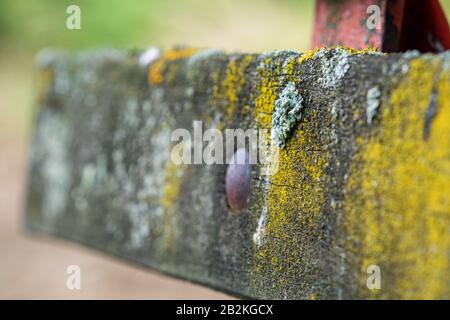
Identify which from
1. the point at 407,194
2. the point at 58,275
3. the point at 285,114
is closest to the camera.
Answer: the point at 407,194

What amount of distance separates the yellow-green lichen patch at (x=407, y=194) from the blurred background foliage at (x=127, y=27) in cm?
357

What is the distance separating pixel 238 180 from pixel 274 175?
0.10 m

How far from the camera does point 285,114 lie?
1.04 meters

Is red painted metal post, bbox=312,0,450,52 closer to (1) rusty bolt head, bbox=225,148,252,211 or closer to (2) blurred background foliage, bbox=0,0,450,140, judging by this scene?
(1) rusty bolt head, bbox=225,148,252,211

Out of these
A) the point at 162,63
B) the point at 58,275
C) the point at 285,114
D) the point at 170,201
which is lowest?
the point at 58,275

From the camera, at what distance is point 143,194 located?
149cm

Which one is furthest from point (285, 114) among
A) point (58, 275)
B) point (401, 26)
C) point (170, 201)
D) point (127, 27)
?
point (127, 27)

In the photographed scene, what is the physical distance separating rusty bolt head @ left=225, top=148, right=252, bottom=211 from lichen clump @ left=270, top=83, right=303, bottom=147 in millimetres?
89

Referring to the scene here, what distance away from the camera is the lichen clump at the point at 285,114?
1.04m

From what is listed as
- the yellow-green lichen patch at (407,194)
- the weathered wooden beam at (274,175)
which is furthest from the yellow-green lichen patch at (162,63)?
the yellow-green lichen patch at (407,194)

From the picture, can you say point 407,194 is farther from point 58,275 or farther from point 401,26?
point 58,275

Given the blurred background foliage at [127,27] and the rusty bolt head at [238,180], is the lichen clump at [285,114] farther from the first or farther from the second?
the blurred background foliage at [127,27]

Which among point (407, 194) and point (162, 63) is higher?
point (162, 63)
